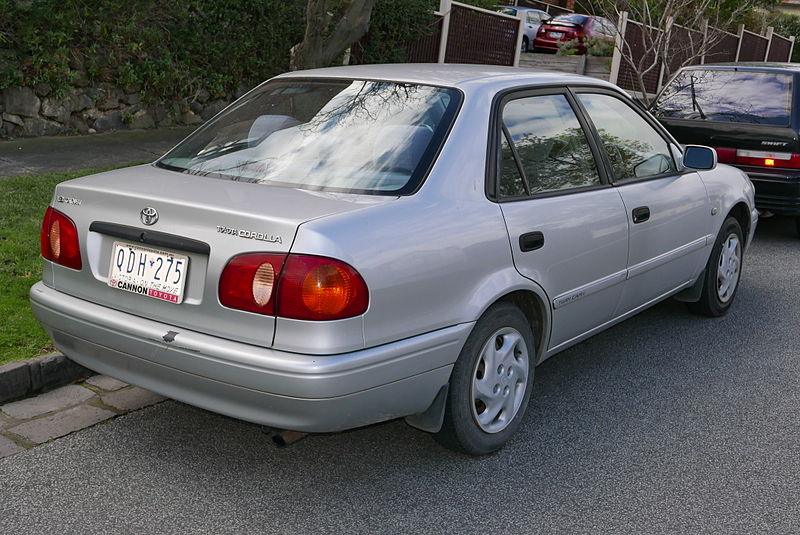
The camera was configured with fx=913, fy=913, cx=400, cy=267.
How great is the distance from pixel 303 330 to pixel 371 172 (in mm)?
805

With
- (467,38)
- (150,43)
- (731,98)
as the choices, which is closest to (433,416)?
(731,98)

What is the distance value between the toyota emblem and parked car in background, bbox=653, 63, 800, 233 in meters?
6.08

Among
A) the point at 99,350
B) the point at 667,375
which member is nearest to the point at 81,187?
the point at 99,350

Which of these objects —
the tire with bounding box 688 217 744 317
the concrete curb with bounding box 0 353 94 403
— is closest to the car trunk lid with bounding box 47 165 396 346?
the concrete curb with bounding box 0 353 94 403

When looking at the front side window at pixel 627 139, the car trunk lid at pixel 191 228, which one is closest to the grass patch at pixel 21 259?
the car trunk lid at pixel 191 228

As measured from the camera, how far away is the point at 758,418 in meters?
4.38

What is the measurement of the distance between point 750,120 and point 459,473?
576 cm

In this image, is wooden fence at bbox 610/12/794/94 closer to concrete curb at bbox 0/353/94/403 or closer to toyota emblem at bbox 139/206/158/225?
concrete curb at bbox 0/353/94/403

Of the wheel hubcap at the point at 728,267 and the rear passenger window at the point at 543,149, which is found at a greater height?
the rear passenger window at the point at 543,149

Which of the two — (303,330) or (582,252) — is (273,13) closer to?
(582,252)

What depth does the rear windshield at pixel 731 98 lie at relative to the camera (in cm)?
825

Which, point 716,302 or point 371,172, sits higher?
point 371,172

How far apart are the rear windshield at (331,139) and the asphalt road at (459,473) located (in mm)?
1147

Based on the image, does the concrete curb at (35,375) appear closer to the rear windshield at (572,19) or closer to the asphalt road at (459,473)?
the asphalt road at (459,473)
